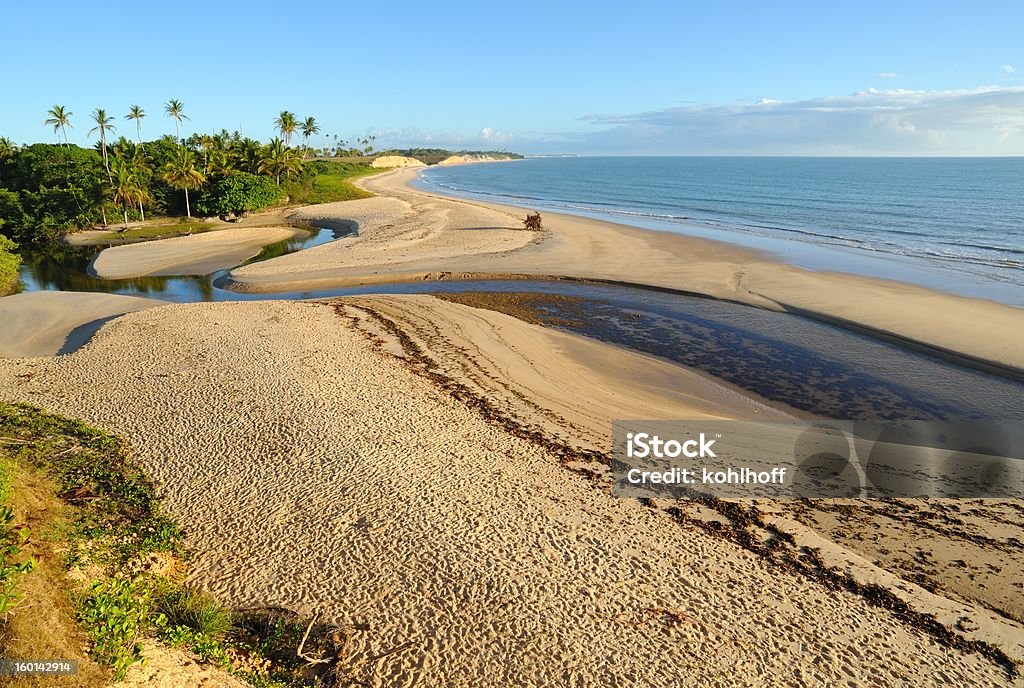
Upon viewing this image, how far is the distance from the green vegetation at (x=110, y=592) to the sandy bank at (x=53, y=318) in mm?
12212

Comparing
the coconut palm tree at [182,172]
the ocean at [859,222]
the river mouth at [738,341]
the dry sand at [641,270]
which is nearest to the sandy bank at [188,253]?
the river mouth at [738,341]

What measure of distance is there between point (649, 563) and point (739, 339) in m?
14.8

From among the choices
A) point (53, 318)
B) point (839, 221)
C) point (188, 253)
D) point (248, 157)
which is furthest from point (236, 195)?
point (839, 221)

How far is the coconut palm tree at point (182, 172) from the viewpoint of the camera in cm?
5100

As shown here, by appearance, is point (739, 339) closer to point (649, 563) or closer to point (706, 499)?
point (706, 499)

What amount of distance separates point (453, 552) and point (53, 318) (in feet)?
79.4

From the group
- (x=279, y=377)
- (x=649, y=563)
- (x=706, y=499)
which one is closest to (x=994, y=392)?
(x=706, y=499)

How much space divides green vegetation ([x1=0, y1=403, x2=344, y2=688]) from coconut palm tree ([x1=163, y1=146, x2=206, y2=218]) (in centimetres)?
4717

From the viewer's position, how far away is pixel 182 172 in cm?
5122

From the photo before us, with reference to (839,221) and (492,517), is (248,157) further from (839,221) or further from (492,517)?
(492,517)

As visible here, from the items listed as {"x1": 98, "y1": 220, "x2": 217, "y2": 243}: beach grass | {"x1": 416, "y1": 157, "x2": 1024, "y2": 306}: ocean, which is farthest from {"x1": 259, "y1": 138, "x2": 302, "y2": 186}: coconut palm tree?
{"x1": 416, "y1": 157, "x2": 1024, "y2": 306}: ocean

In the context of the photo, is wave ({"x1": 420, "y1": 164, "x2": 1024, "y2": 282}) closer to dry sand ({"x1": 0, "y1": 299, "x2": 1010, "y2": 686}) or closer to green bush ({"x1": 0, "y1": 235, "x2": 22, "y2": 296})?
dry sand ({"x1": 0, "y1": 299, "x2": 1010, "y2": 686})

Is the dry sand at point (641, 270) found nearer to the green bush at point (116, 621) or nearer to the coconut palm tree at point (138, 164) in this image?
the coconut palm tree at point (138, 164)

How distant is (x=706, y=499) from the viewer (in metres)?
11.2
